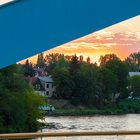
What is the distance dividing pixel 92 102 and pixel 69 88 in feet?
13.4

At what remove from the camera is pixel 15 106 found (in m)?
29.1

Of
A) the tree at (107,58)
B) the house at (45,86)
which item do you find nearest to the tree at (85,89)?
the house at (45,86)

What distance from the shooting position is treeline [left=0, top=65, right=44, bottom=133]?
28.6 m

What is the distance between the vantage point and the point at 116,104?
5969 cm

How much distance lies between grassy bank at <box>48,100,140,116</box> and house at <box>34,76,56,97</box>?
8473mm

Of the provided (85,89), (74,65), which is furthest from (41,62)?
(85,89)

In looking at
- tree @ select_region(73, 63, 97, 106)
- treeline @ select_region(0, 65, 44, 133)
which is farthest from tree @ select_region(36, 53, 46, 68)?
treeline @ select_region(0, 65, 44, 133)

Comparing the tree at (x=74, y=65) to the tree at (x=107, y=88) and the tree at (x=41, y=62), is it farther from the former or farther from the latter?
the tree at (x=41, y=62)

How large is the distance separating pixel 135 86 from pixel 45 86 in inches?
479

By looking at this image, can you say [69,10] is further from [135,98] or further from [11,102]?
[135,98]

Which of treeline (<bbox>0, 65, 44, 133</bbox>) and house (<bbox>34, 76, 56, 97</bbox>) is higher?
house (<bbox>34, 76, 56, 97</bbox>)

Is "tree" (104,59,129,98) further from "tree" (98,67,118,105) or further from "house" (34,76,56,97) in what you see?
"house" (34,76,56,97)

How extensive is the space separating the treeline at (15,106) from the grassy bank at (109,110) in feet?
60.1

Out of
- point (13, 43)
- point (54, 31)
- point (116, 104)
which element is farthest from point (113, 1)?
point (116, 104)
